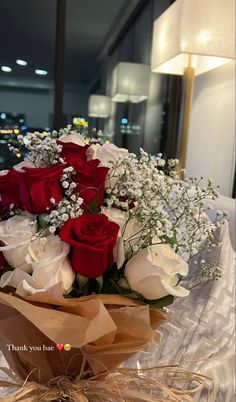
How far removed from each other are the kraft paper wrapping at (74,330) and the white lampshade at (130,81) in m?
2.51

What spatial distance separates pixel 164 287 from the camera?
1.67ft

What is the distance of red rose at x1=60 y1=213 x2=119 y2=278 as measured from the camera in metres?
0.48

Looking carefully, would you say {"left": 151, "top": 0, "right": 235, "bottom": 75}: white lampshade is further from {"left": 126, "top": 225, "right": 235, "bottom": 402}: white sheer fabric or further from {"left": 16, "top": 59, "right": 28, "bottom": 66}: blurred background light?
{"left": 16, "top": 59, "right": 28, "bottom": 66}: blurred background light

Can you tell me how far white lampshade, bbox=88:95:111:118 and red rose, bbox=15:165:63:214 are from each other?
8.64 feet

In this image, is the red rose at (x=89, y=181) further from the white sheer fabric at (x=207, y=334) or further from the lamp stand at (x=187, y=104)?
the lamp stand at (x=187, y=104)

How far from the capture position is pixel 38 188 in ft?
1.66

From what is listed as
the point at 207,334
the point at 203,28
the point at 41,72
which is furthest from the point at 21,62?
the point at 207,334

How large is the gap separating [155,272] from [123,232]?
72 millimetres

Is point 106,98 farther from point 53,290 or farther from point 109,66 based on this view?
point 53,290

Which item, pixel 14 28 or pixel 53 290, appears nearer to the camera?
pixel 53 290

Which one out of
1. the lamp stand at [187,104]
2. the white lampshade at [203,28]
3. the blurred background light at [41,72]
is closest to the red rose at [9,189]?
the white lampshade at [203,28]

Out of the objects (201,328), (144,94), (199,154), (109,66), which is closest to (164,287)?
(201,328)

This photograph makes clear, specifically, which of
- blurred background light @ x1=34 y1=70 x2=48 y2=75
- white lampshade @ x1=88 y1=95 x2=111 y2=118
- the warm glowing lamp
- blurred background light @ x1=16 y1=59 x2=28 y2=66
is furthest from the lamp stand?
blurred background light @ x1=16 y1=59 x2=28 y2=66

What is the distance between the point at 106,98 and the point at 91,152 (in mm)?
2630
